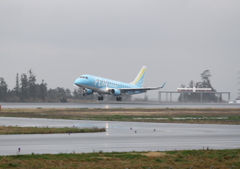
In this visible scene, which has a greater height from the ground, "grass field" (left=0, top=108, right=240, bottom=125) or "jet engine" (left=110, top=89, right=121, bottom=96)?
"jet engine" (left=110, top=89, right=121, bottom=96)

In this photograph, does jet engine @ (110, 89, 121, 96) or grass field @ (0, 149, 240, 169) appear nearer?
grass field @ (0, 149, 240, 169)

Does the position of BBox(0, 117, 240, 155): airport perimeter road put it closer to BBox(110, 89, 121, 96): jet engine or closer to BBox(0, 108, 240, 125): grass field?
BBox(0, 108, 240, 125): grass field

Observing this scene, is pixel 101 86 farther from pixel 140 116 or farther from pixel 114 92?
pixel 140 116

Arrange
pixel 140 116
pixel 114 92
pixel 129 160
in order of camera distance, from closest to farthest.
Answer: pixel 129 160 → pixel 140 116 → pixel 114 92

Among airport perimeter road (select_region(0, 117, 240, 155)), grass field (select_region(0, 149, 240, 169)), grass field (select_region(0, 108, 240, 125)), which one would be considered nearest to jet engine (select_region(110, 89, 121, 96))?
grass field (select_region(0, 108, 240, 125))

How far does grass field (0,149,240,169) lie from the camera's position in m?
17.1

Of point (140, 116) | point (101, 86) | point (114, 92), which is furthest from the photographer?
point (114, 92)

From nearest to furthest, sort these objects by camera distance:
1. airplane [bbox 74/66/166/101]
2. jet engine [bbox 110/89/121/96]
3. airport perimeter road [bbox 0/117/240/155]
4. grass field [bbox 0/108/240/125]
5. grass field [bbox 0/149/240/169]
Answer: grass field [bbox 0/149/240/169], airport perimeter road [bbox 0/117/240/155], grass field [bbox 0/108/240/125], airplane [bbox 74/66/166/101], jet engine [bbox 110/89/121/96]

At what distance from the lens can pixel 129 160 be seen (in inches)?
729

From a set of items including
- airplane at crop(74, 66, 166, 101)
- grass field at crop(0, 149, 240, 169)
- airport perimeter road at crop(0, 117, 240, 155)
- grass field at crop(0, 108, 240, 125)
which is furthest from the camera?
airplane at crop(74, 66, 166, 101)

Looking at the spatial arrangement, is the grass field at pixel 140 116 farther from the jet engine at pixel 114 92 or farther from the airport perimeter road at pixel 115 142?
the jet engine at pixel 114 92

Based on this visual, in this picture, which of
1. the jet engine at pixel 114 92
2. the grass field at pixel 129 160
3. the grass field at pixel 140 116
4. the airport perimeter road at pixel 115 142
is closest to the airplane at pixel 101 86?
the jet engine at pixel 114 92

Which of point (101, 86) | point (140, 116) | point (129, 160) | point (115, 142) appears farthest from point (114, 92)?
point (129, 160)

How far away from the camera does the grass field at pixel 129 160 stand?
17141 millimetres
